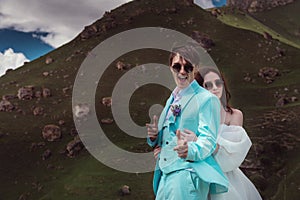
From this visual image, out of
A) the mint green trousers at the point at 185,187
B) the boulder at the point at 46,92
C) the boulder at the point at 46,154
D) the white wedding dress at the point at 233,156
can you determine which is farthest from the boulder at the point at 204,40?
the mint green trousers at the point at 185,187

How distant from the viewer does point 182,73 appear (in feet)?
17.4

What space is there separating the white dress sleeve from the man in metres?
0.71

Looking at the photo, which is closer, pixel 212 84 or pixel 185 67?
pixel 185 67

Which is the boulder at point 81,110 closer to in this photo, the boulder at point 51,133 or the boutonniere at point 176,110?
the boulder at point 51,133

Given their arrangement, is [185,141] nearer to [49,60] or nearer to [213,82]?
[213,82]

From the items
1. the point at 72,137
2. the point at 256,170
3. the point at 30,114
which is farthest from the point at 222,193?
the point at 30,114

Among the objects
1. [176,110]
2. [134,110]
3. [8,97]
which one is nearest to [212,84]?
[176,110]

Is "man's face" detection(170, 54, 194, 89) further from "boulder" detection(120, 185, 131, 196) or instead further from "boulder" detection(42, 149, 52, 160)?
"boulder" detection(42, 149, 52, 160)

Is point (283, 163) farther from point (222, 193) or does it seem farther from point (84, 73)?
point (84, 73)

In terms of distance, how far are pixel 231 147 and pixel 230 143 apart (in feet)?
0.25

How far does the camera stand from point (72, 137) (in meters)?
46.7

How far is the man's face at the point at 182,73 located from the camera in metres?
5.27

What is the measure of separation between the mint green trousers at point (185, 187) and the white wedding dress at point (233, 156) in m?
A: 0.65

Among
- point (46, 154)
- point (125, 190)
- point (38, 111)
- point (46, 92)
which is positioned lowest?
point (125, 190)
